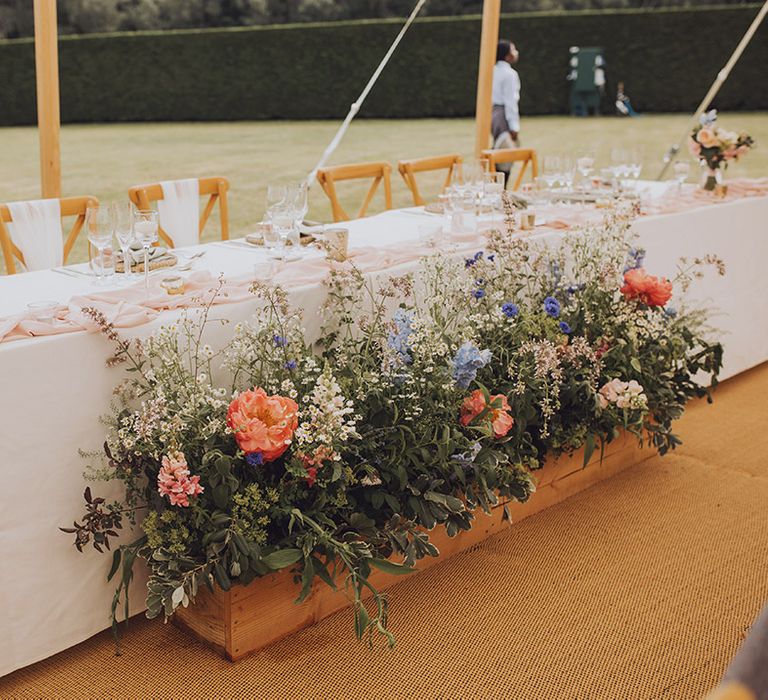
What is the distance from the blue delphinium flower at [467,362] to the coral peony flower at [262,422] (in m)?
0.46

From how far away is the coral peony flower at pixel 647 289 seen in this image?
117 inches

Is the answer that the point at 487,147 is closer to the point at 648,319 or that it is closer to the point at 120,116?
the point at 648,319

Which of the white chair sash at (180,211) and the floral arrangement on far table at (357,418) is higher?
the white chair sash at (180,211)

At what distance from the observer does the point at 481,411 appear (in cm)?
246

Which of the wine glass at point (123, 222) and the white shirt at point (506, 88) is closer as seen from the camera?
the wine glass at point (123, 222)

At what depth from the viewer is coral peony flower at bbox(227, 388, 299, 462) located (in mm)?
2066

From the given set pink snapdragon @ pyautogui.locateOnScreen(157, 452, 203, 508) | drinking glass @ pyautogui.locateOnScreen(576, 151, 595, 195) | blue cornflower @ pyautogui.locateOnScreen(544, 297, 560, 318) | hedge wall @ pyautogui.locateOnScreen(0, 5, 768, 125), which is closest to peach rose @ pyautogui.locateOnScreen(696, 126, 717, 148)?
drinking glass @ pyautogui.locateOnScreen(576, 151, 595, 195)

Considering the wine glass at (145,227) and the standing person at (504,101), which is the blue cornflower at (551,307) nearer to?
the wine glass at (145,227)

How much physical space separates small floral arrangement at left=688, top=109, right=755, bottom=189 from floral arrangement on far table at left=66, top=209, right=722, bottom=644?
4.85ft

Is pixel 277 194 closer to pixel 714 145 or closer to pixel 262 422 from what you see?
pixel 262 422

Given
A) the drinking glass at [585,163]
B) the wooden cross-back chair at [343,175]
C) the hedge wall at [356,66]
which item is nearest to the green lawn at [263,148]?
the hedge wall at [356,66]

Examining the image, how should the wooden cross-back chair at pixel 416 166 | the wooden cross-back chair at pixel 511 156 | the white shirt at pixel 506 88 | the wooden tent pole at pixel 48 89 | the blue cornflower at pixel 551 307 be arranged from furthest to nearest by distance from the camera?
the white shirt at pixel 506 88, the wooden cross-back chair at pixel 511 156, the wooden cross-back chair at pixel 416 166, the wooden tent pole at pixel 48 89, the blue cornflower at pixel 551 307

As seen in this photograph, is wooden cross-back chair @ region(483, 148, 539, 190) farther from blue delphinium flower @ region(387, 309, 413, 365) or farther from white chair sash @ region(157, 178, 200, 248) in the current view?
blue delphinium flower @ region(387, 309, 413, 365)

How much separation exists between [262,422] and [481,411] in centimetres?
65
